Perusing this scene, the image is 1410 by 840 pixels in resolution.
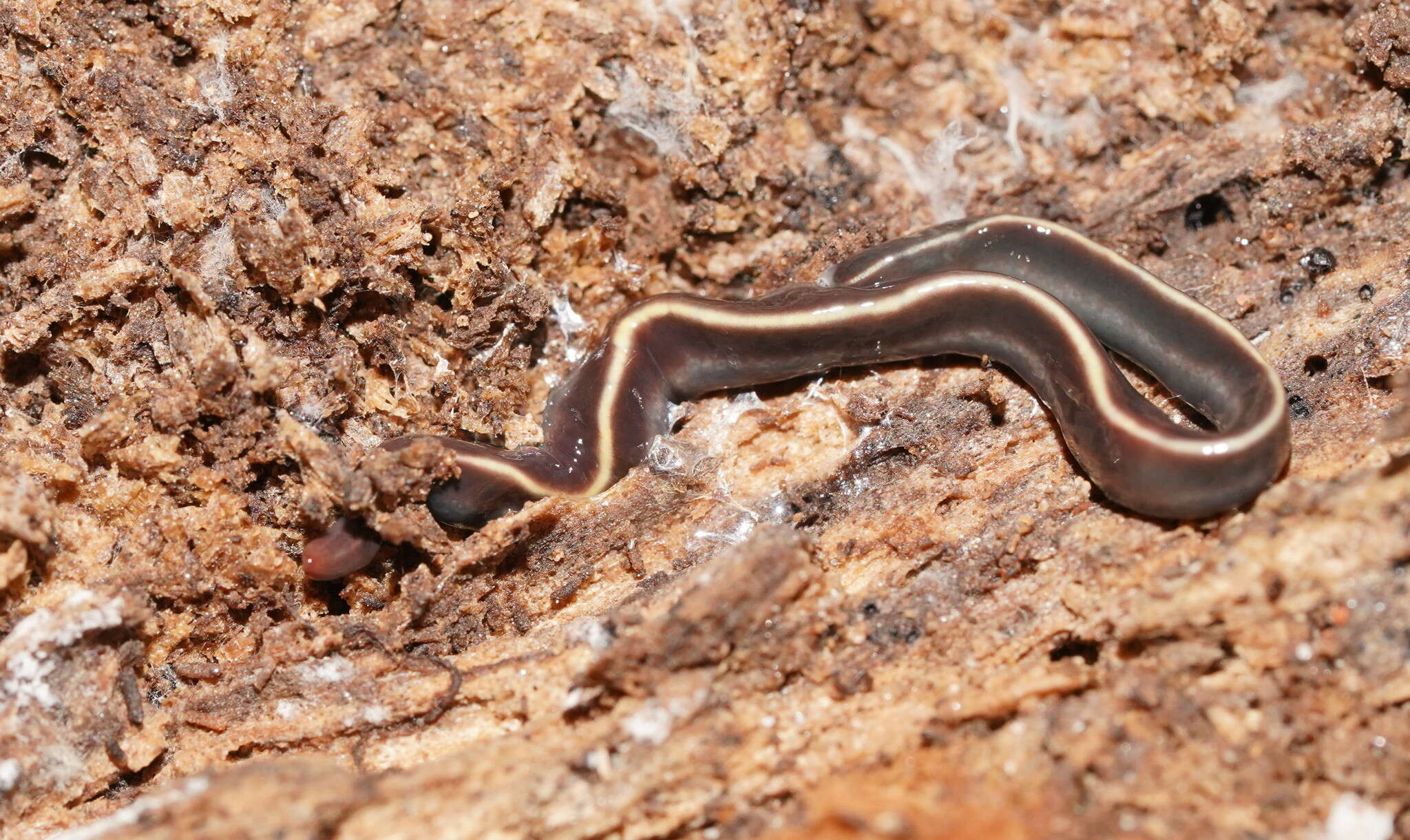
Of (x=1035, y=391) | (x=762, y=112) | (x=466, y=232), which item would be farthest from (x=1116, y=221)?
(x=466, y=232)

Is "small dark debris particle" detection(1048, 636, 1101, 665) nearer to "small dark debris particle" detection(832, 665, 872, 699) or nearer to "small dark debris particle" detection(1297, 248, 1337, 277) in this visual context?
"small dark debris particle" detection(832, 665, 872, 699)

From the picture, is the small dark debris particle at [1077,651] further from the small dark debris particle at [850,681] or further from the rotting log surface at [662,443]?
the small dark debris particle at [850,681]

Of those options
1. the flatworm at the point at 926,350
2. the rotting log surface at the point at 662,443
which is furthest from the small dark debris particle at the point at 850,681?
the flatworm at the point at 926,350

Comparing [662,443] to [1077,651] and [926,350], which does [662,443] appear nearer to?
[926,350]

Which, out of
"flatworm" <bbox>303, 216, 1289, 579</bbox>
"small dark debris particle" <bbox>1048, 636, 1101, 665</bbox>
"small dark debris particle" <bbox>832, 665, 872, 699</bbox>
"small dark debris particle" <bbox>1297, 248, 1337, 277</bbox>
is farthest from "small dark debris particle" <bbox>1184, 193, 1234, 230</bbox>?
"small dark debris particle" <bbox>832, 665, 872, 699</bbox>

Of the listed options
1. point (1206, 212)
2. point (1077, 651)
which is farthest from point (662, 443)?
point (1206, 212)
